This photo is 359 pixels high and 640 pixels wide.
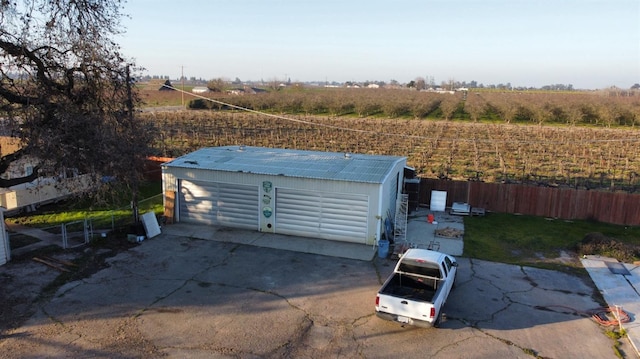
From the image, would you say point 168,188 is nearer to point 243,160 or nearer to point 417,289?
point 243,160

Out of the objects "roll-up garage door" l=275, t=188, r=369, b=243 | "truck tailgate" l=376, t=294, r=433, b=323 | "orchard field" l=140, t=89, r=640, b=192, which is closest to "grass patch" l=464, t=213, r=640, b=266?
"roll-up garage door" l=275, t=188, r=369, b=243

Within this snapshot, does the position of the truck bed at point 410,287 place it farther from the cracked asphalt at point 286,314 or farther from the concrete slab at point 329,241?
the concrete slab at point 329,241

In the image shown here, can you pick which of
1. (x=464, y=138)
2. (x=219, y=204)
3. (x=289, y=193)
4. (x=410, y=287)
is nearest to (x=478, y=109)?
(x=464, y=138)

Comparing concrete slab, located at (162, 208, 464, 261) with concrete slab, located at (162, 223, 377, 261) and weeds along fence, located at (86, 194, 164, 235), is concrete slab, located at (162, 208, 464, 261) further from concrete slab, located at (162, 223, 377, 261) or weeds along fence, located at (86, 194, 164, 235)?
weeds along fence, located at (86, 194, 164, 235)

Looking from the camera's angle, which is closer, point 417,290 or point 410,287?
point 417,290

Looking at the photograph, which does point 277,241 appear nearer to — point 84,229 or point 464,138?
point 84,229

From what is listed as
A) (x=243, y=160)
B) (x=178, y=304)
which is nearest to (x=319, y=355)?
(x=178, y=304)

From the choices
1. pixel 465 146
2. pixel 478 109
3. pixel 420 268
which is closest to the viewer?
pixel 420 268

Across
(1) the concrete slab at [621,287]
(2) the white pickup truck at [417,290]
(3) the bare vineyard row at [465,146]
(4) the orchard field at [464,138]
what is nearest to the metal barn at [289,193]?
(4) the orchard field at [464,138]
